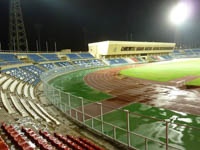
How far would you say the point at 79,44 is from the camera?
7469 centimetres

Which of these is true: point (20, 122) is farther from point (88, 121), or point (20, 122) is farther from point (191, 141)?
point (191, 141)

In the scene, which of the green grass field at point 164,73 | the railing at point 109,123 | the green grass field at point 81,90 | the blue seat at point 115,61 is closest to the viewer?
the railing at point 109,123

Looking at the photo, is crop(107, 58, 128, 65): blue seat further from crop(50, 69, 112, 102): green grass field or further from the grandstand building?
crop(50, 69, 112, 102): green grass field

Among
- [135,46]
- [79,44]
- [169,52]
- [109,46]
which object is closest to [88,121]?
[109,46]

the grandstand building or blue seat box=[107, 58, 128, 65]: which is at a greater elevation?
the grandstand building

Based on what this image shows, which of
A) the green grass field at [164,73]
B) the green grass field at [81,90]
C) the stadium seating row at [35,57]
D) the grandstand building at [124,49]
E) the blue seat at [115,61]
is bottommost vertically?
the green grass field at [81,90]

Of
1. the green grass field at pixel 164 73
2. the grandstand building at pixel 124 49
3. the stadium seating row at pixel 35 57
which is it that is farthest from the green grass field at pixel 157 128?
A: the grandstand building at pixel 124 49

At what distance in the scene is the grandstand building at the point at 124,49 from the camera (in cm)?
5093

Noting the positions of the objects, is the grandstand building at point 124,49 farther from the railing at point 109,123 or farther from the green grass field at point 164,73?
the railing at point 109,123

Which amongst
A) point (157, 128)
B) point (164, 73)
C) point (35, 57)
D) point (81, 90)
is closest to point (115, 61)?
point (35, 57)

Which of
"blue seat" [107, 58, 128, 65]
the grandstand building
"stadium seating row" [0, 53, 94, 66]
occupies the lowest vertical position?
"blue seat" [107, 58, 128, 65]

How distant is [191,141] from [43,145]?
578 centimetres

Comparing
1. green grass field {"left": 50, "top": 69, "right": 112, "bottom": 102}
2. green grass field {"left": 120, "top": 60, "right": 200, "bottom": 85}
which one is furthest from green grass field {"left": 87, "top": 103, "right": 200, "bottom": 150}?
green grass field {"left": 120, "top": 60, "right": 200, "bottom": 85}

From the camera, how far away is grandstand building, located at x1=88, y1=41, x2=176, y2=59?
50931 millimetres
